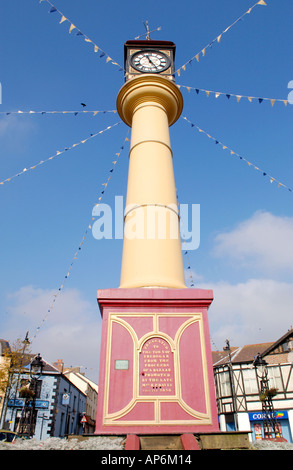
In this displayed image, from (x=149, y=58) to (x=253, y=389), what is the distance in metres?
20.5

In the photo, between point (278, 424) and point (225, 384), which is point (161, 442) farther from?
point (225, 384)

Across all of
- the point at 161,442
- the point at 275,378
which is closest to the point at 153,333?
the point at 161,442

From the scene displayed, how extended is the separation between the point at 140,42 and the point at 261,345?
22.7 metres

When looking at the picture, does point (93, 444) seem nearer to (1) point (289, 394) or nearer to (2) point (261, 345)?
(1) point (289, 394)

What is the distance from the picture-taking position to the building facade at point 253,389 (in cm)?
2036

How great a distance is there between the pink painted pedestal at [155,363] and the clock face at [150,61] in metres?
6.73

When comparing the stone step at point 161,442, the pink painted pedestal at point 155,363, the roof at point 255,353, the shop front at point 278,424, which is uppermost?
the roof at point 255,353

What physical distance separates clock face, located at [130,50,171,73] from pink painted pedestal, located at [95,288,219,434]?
673 centimetres

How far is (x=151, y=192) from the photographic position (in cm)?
704

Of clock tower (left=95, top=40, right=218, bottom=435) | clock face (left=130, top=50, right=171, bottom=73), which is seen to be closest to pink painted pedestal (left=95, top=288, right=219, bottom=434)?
clock tower (left=95, top=40, right=218, bottom=435)

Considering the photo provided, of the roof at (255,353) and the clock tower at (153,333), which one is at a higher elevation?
the roof at (255,353)

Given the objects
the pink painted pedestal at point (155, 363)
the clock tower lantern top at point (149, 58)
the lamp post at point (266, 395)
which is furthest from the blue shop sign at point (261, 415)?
the clock tower lantern top at point (149, 58)

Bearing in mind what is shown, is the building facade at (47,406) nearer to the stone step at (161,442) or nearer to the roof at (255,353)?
the roof at (255,353)
